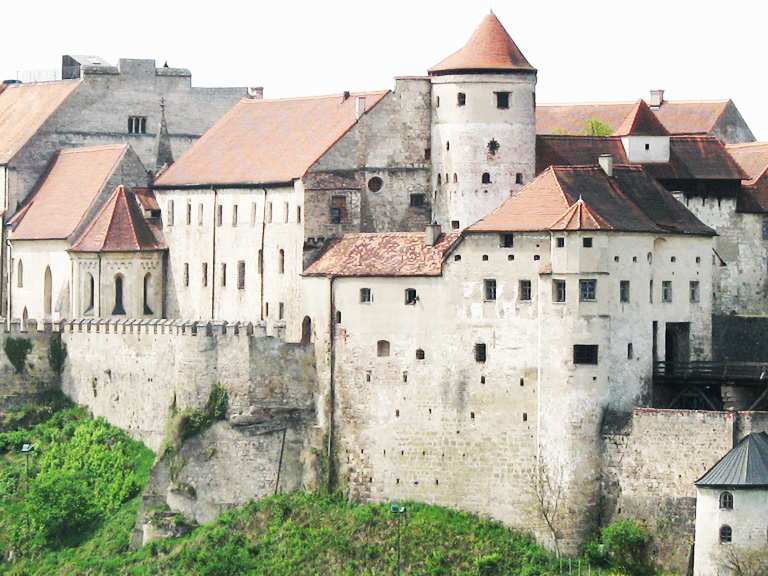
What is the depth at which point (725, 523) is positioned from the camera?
11412 cm

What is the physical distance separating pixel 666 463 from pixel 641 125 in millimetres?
19745

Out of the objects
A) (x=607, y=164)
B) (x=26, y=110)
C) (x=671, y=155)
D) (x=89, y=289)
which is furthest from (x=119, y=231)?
(x=607, y=164)

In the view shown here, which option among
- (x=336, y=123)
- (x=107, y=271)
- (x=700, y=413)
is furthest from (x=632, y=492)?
(x=107, y=271)

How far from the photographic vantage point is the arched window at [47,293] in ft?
475

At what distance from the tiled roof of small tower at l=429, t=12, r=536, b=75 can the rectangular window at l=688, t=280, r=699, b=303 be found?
10824 mm

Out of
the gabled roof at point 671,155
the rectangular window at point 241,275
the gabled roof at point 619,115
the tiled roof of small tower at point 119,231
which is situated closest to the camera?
the gabled roof at point 671,155

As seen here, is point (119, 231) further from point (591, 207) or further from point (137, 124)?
point (591, 207)

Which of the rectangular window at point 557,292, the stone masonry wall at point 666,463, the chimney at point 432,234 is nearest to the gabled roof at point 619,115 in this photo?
the chimney at point 432,234

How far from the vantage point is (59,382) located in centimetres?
13812

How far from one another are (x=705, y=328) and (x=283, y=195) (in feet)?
62.6

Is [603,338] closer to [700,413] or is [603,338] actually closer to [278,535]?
[700,413]

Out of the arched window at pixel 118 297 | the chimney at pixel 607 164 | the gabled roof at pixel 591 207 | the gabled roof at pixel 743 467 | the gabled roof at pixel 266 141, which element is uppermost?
the gabled roof at pixel 266 141

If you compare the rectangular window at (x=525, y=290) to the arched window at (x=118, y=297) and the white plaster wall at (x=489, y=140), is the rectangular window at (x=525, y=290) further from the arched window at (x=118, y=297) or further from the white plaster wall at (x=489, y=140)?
the arched window at (x=118, y=297)

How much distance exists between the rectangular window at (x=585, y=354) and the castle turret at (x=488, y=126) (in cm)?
1006
